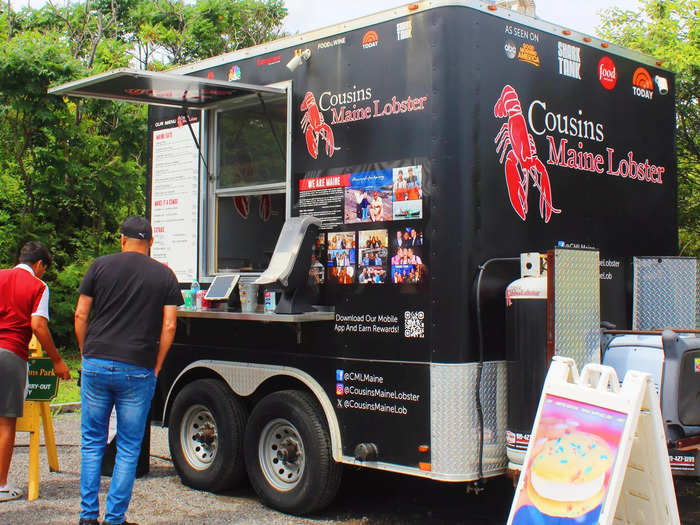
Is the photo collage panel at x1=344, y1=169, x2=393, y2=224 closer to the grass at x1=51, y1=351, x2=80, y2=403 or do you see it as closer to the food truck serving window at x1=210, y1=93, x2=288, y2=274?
the food truck serving window at x1=210, y1=93, x2=288, y2=274

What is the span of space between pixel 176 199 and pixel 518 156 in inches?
125

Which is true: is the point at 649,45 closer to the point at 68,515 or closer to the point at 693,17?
the point at 693,17

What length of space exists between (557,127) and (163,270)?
2742 millimetres

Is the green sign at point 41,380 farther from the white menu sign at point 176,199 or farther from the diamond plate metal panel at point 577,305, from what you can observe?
the diamond plate metal panel at point 577,305

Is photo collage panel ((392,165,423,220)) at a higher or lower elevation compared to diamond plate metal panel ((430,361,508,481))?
higher

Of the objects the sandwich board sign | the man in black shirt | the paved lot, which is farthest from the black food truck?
the man in black shirt

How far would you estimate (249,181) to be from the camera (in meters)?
6.71

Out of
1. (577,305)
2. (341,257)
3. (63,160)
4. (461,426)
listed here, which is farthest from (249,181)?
(63,160)

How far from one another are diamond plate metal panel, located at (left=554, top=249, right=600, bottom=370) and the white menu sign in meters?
3.28

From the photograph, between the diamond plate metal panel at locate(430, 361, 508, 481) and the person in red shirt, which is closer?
the diamond plate metal panel at locate(430, 361, 508, 481)

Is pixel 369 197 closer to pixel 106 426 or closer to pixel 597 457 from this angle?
pixel 106 426

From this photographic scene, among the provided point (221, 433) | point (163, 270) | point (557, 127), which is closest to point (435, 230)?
point (557, 127)

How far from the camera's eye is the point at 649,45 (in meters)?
10.4

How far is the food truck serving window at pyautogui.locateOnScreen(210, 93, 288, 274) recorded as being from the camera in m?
6.42
